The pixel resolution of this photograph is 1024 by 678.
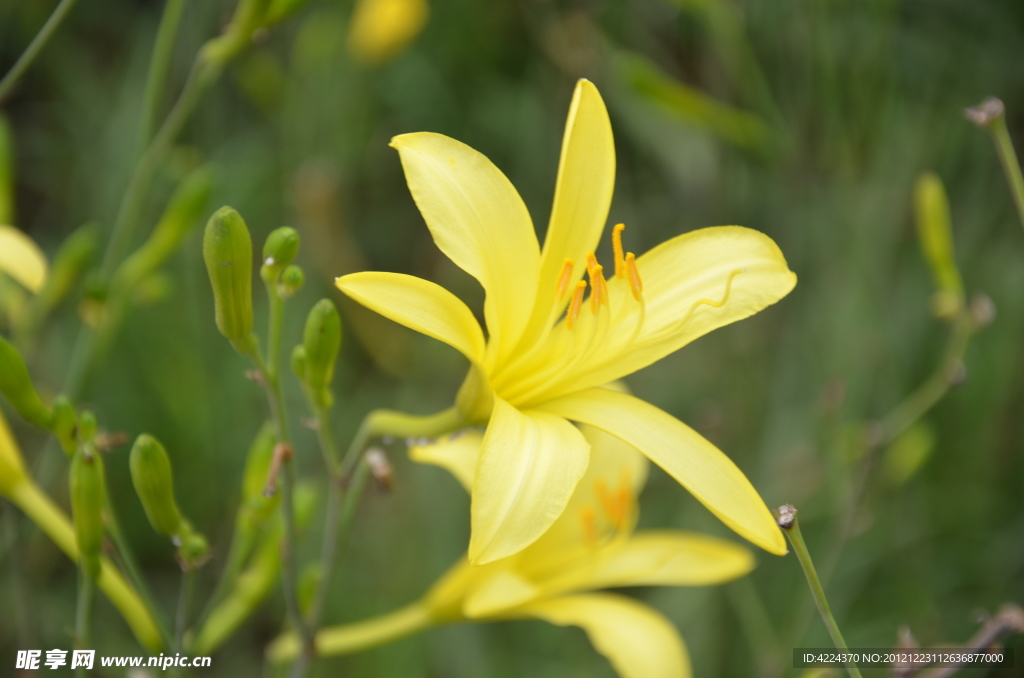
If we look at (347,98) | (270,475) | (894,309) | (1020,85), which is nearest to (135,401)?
(347,98)

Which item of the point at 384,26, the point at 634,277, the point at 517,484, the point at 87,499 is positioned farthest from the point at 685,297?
the point at 384,26

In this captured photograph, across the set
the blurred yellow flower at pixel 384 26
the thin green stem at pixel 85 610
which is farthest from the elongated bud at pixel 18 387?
the blurred yellow flower at pixel 384 26

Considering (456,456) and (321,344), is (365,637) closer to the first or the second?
(456,456)

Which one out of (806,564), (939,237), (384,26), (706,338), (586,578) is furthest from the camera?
(706,338)

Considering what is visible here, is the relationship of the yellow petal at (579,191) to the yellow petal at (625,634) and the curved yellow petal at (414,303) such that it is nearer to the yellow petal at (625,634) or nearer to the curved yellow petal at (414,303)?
the curved yellow petal at (414,303)

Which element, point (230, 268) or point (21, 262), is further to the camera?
point (21, 262)

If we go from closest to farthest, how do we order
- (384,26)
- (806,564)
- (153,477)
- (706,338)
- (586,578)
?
(806,564) < (153,477) < (586,578) < (384,26) < (706,338)

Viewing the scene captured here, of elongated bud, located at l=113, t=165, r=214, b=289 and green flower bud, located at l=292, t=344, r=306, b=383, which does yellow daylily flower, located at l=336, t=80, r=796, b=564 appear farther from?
elongated bud, located at l=113, t=165, r=214, b=289
